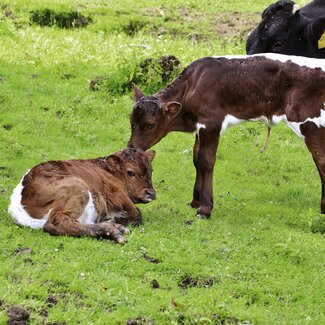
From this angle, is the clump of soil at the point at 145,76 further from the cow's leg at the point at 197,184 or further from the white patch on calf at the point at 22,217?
the white patch on calf at the point at 22,217

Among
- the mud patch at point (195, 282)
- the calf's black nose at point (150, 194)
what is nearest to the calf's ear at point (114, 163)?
the calf's black nose at point (150, 194)

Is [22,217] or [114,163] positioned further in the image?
[114,163]

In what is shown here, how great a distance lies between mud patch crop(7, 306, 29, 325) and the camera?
6039 mm

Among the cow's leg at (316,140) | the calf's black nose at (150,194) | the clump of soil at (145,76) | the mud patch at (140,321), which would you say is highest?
the cow's leg at (316,140)

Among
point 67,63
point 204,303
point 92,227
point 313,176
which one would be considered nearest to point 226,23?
point 67,63

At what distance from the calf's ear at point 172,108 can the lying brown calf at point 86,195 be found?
0.68m

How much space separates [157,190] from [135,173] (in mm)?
1925

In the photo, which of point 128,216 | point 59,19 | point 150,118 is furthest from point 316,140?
point 59,19

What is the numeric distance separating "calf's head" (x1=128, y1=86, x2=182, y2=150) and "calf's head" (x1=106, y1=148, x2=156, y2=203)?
538 millimetres

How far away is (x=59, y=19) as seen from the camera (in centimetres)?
1931

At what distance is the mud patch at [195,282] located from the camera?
7.06 meters

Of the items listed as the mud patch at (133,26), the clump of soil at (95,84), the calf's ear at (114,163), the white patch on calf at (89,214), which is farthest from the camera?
the mud patch at (133,26)

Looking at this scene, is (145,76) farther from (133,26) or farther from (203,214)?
(203,214)

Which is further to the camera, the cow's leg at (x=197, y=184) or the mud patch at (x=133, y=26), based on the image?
the mud patch at (x=133, y=26)
